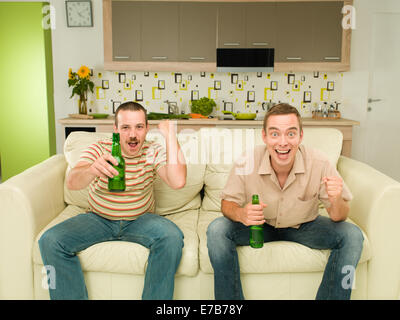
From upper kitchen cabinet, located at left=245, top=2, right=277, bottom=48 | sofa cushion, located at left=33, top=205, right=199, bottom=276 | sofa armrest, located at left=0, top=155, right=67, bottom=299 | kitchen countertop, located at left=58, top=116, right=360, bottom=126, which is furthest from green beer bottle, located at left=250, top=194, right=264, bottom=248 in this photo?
upper kitchen cabinet, located at left=245, top=2, right=277, bottom=48

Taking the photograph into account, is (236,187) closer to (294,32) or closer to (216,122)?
(216,122)

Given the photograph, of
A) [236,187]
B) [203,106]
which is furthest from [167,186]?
[203,106]

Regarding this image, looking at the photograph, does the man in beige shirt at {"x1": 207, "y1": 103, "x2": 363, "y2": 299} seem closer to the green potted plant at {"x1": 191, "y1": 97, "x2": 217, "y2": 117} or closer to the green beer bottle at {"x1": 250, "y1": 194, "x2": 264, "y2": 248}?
the green beer bottle at {"x1": 250, "y1": 194, "x2": 264, "y2": 248}

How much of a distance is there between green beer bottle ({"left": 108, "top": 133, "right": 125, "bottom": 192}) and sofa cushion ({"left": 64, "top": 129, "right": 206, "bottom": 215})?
0.39 meters

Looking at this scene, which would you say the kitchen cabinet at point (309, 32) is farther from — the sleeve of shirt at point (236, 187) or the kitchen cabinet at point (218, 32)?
the sleeve of shirt at point (236, 187)

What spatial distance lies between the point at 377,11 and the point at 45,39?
382 centimetres

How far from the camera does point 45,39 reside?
490 cm

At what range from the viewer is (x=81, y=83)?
4.89 metres

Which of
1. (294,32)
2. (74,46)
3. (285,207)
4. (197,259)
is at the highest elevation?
(294,32)

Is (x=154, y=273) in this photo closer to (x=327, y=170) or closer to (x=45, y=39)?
(x=327, y=170)

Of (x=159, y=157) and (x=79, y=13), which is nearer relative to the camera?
(x=159, y=157)

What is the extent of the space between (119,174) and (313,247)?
953 mm

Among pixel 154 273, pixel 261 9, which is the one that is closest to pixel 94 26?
pixel 261 9

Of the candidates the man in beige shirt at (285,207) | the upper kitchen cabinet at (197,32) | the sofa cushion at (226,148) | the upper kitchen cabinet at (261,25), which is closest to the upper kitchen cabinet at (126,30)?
the upper kitchen cabinet at (197,32)
